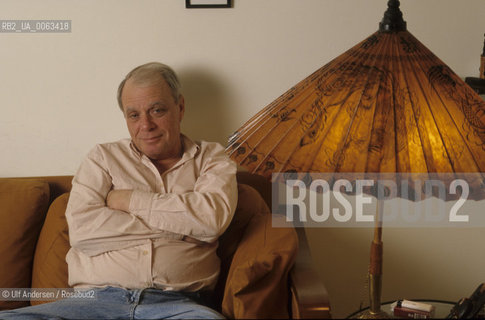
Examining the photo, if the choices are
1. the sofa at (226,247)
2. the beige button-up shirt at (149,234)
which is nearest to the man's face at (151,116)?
the beige button-up shirt at (149,234)

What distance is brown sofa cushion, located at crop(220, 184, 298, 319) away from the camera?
58.2 inches

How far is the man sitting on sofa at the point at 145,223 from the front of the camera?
67.5 inches

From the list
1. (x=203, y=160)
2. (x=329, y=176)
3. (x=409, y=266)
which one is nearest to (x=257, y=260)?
(x=329, y=176)

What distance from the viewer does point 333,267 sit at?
2.41 meters

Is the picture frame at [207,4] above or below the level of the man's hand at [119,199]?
above

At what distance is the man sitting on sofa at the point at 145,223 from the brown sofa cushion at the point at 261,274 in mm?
Answer: 116

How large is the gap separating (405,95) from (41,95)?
1662mm

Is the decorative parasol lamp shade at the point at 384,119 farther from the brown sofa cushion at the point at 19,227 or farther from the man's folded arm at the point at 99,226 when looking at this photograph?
the brown sofa cushion at the point at 19,227

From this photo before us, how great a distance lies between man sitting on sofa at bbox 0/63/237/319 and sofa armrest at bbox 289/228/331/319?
0.31m

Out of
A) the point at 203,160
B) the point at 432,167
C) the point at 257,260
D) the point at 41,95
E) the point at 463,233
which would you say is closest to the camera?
the point at 432,167

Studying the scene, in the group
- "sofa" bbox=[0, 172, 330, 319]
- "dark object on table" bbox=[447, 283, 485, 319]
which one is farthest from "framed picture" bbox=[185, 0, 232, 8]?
"dark object on table" bbox=[447, 283, 485, 319]

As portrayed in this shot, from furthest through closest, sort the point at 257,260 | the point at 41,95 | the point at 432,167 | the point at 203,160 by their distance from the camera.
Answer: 1. the point at 41,95
2. the point at 203,160
3. the point at 257,260
4. the point at 432,167

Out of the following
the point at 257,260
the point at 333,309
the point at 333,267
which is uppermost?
the point at 257,260

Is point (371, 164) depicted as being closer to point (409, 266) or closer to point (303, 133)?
point (303, 133)
